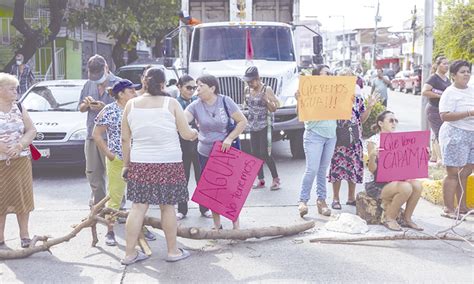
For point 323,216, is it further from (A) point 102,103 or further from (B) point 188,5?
(B) point 188,5

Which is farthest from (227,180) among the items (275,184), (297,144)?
(297,144)

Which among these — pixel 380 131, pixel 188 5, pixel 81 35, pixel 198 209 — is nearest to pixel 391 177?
pixel 380 131

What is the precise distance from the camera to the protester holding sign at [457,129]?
6484mm

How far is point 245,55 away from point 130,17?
1080cm

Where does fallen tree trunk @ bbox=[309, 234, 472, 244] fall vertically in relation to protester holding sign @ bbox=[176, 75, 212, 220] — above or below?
below

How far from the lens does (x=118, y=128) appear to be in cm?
593

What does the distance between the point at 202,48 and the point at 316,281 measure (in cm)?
761

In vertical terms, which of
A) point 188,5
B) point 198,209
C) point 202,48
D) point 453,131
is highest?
point 188,5

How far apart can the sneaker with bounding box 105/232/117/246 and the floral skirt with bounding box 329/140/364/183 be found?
2710mm

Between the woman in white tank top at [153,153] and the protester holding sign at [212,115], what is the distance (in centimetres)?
84

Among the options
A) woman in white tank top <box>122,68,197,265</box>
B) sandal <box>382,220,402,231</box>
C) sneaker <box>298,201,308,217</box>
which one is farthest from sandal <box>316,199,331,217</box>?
woman in white tank top <box>122,68,197,265</box>

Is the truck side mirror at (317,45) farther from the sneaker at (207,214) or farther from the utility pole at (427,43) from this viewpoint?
the sneaker at (207,214)

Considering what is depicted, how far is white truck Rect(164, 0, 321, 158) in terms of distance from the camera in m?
10.9

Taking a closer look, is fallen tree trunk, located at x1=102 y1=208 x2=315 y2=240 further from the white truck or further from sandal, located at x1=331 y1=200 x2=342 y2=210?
the white truck
